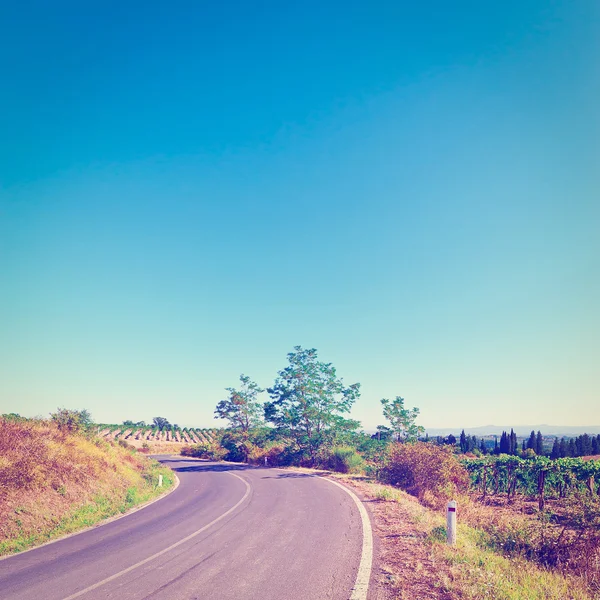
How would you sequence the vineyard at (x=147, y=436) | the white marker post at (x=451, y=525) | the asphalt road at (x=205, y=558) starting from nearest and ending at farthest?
the asphalt road at (x=205, y=558) → the white marker post at (x=451, y=525) → the vineyard at (x=147, y=436)

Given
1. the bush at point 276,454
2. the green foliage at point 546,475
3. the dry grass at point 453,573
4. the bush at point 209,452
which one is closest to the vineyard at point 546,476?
the green foliage at point 546,475

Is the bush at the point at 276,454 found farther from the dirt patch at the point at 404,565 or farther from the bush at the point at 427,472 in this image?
the dirt patch at the point at 404,565

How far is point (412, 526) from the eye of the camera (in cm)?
881

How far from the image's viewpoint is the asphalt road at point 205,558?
18.7 ft

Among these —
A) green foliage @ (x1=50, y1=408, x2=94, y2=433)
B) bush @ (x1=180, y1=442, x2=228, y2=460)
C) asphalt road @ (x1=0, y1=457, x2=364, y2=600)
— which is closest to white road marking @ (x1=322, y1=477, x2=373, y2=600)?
asphalt road @ (x1=0, y1=457, x2=364, y2=600)

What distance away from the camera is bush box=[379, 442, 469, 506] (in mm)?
16047

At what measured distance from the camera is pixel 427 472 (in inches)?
656

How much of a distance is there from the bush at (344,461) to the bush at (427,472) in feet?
23.8

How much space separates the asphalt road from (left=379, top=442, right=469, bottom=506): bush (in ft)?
18.7

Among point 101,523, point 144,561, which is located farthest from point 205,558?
point 101,523

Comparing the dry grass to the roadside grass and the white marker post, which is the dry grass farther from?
the white marker post

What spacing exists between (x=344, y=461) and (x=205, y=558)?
20511 mm

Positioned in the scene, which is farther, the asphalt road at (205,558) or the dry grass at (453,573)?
the asphalt road at (205,558)

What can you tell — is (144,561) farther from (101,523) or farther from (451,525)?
(451,525)
